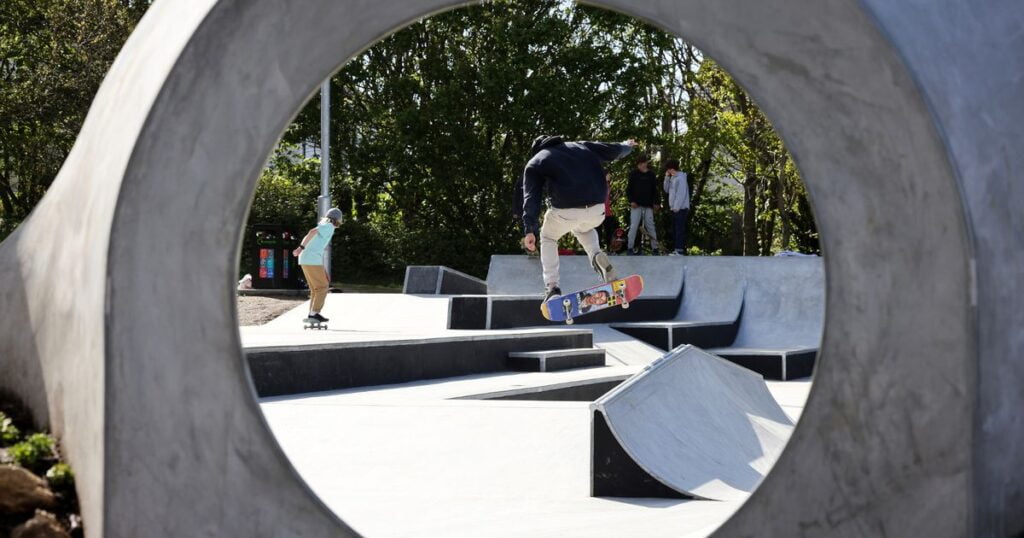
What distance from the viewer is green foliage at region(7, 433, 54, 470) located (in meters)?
3.97

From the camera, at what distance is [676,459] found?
6.70 meters

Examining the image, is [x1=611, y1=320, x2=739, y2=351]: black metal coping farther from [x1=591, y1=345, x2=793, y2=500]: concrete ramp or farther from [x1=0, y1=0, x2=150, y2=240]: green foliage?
[x1=0, y1=0, x2=150, y2=240]: green foliage

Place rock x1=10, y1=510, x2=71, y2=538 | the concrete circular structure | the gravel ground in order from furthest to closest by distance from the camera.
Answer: the gravel ground → rock x1=10, y1=510, x2=71, y2=538 → the concrete circular structure

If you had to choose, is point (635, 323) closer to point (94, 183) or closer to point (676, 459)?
point (676, 459)

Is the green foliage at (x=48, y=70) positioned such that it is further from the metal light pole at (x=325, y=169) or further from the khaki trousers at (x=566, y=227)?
the khaki trousers at (x=566, y=227)

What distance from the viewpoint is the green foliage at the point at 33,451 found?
3.97m

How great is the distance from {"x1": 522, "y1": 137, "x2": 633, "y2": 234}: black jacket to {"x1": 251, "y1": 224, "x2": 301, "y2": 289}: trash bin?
10.6 m

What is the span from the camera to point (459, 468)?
22.0ft

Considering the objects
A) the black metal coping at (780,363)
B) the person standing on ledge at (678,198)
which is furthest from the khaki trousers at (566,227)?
the person standing on ledge at (678,198)

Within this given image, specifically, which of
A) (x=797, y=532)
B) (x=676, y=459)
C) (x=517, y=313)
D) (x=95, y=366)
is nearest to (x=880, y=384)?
(x=797, y=532)

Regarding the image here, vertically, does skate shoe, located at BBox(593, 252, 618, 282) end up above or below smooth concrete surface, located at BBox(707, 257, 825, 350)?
above

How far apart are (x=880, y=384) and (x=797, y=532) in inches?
22.7

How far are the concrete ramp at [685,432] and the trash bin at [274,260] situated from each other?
13341mm

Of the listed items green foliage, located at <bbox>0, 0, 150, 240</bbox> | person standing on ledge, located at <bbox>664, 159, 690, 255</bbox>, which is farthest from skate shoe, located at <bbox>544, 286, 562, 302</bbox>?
green foliage, located at <bbox>0, 0, 150, 240</bbox>
